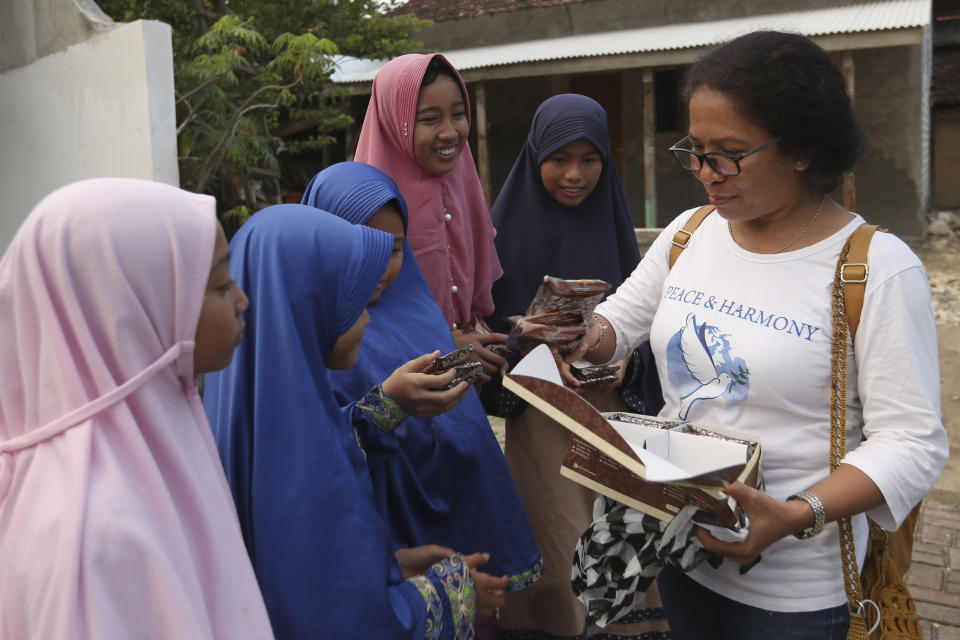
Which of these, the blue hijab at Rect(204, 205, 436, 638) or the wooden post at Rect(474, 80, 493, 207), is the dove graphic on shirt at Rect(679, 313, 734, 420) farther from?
the wooden post at Rect(474, 80, 493, 207)

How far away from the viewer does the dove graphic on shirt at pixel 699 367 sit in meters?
1.74

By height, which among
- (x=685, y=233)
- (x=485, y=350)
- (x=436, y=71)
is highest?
(x=436, y=71)

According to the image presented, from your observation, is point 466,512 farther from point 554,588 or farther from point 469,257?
point 469,257

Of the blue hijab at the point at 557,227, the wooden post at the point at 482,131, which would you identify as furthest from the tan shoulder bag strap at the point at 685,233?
the wooden post at the point at 482,131

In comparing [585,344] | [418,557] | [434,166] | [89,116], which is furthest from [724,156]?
[89,116]

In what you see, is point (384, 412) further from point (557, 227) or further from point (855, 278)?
point (557, 227)

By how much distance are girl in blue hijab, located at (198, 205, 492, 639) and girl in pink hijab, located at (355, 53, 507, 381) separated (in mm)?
984

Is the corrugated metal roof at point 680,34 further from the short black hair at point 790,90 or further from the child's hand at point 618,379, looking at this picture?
the short black hair at point 790,90

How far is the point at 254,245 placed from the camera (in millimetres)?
1653

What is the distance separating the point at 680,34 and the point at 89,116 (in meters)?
8.96

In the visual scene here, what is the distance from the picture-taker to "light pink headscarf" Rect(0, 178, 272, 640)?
44.1 inches

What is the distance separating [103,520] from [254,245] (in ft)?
2.26

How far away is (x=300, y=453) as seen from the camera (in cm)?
151

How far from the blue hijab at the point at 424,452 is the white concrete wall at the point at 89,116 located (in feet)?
9.34
